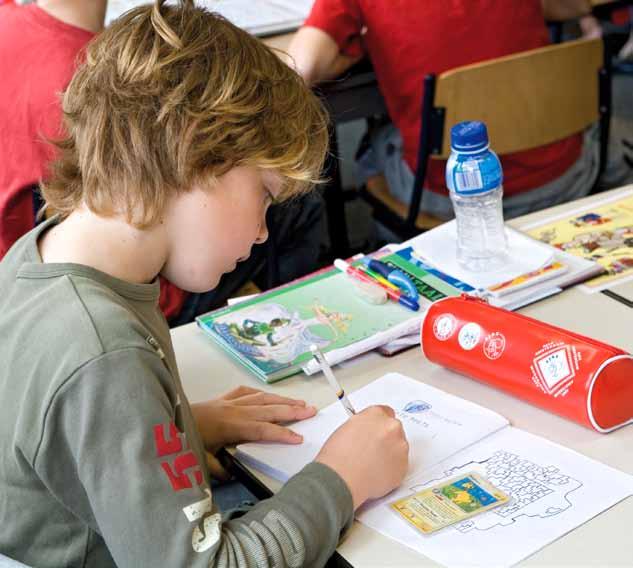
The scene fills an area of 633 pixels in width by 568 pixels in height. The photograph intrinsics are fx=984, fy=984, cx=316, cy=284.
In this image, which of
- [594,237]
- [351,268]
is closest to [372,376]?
[351,268]

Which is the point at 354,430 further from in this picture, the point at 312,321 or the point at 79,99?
the point at 79,99

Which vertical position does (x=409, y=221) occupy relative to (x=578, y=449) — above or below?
below

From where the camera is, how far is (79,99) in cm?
117

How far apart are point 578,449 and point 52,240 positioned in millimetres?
655

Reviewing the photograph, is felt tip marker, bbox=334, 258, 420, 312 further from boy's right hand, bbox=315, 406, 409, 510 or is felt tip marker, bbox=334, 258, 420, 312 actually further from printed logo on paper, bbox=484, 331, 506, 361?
boy's right hand, bbox=315, 406, 409, 510

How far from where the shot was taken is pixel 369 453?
108cm

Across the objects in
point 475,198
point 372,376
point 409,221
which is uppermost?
point 475,198

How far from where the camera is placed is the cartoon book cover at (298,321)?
1384 mm

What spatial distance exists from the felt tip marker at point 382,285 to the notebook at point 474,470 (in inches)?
6.8

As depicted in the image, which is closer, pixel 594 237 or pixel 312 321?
pixel 312 321

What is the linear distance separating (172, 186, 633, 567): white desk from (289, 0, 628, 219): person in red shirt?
1.03m

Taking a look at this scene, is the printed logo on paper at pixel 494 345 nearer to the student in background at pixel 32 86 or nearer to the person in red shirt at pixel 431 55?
the student in background at pixel 32 86

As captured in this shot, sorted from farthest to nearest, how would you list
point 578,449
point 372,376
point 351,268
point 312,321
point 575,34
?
point 575,34, point 351,268, point 312,321, point 372,376, point 578,449

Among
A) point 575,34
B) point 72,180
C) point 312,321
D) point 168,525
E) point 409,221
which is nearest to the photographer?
point 168,525
